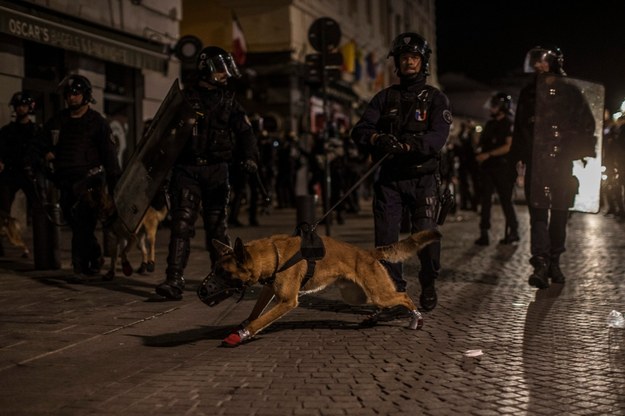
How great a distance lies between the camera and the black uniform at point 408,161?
651 centimetres

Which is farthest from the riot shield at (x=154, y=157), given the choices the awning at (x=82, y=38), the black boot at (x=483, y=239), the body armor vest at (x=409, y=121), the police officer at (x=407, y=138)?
the black boot at (x=483, y=239)

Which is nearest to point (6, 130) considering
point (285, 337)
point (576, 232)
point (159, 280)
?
point (159, 280)

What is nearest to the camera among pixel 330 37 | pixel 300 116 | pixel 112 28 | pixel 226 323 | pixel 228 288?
pixel 228 288

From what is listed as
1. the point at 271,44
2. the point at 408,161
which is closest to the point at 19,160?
the point at 408,161

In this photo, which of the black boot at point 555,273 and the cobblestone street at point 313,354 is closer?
the cobblestone street at point 313,354

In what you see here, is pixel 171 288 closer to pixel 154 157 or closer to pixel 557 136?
pixel 154 157

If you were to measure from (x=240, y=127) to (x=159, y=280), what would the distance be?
212 cm

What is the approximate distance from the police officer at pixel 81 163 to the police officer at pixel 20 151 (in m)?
1.78

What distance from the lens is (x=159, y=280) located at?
8.71 m

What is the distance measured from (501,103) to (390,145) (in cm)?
675

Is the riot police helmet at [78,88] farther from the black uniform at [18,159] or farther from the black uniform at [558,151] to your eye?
the black uniform at [558,151]

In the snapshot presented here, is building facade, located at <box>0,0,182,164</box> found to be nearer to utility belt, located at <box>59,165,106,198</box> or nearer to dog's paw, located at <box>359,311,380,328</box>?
utility belt, located at <box>59,165,106,198</box>

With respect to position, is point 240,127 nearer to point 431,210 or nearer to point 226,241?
point 226,241

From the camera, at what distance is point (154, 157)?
23.7 feet
